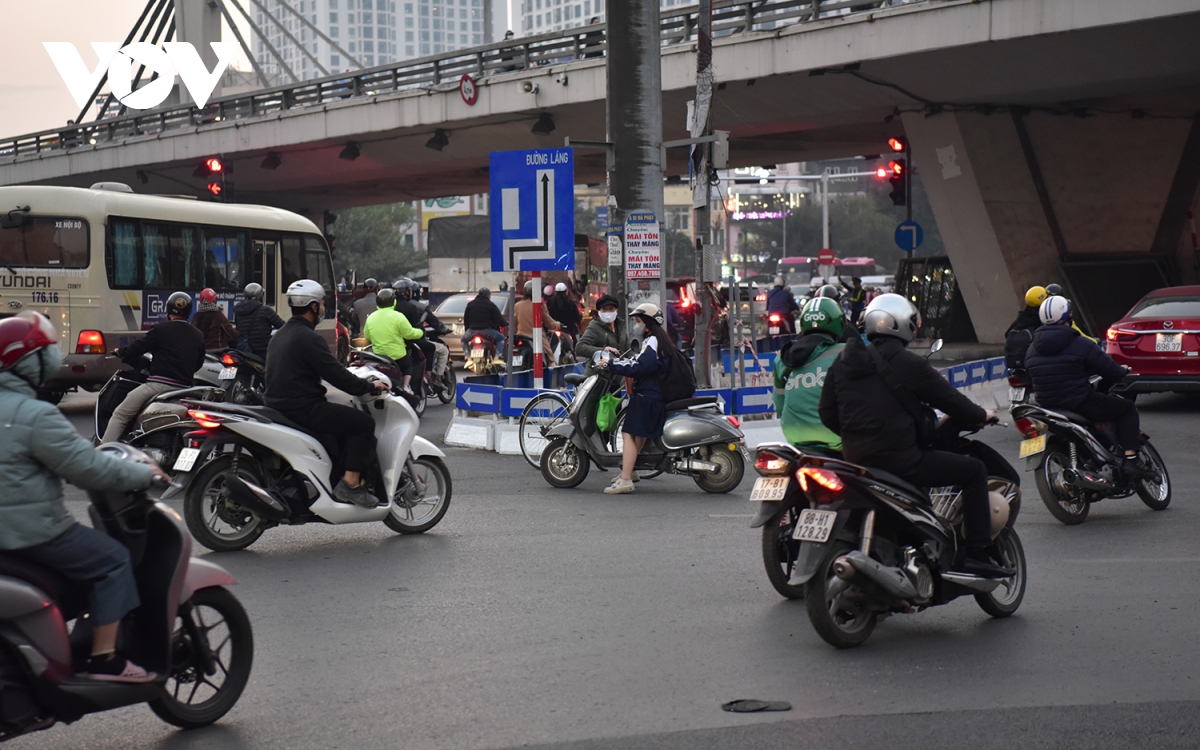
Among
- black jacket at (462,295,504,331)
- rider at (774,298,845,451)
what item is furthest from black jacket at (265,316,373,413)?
black jacket at (462,295,504,331)

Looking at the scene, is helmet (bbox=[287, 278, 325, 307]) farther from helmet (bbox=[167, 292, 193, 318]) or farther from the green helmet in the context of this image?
helmet (bbox=[167, 292, 193, 318])

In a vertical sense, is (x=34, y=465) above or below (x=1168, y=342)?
above

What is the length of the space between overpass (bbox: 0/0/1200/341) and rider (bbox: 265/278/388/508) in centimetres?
1615

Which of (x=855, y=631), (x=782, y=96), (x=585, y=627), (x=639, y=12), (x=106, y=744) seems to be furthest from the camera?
(x=782, y=96)

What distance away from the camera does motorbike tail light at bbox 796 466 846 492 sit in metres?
5.98

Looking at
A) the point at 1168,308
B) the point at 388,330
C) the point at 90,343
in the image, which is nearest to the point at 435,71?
the point at 90,343

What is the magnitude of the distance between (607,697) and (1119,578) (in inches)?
142

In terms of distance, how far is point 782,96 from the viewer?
28.1 meters

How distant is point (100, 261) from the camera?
19.1 m

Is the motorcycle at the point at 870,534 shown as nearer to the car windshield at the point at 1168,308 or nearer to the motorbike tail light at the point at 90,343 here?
the car windshield at the point at 1168,308

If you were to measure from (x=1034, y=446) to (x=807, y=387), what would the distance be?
289 cm

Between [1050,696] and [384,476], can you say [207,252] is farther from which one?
[1050,696]

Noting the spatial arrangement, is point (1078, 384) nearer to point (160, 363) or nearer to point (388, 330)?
point (160, 363)

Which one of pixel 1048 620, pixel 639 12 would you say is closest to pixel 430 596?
pixel 1048 620
